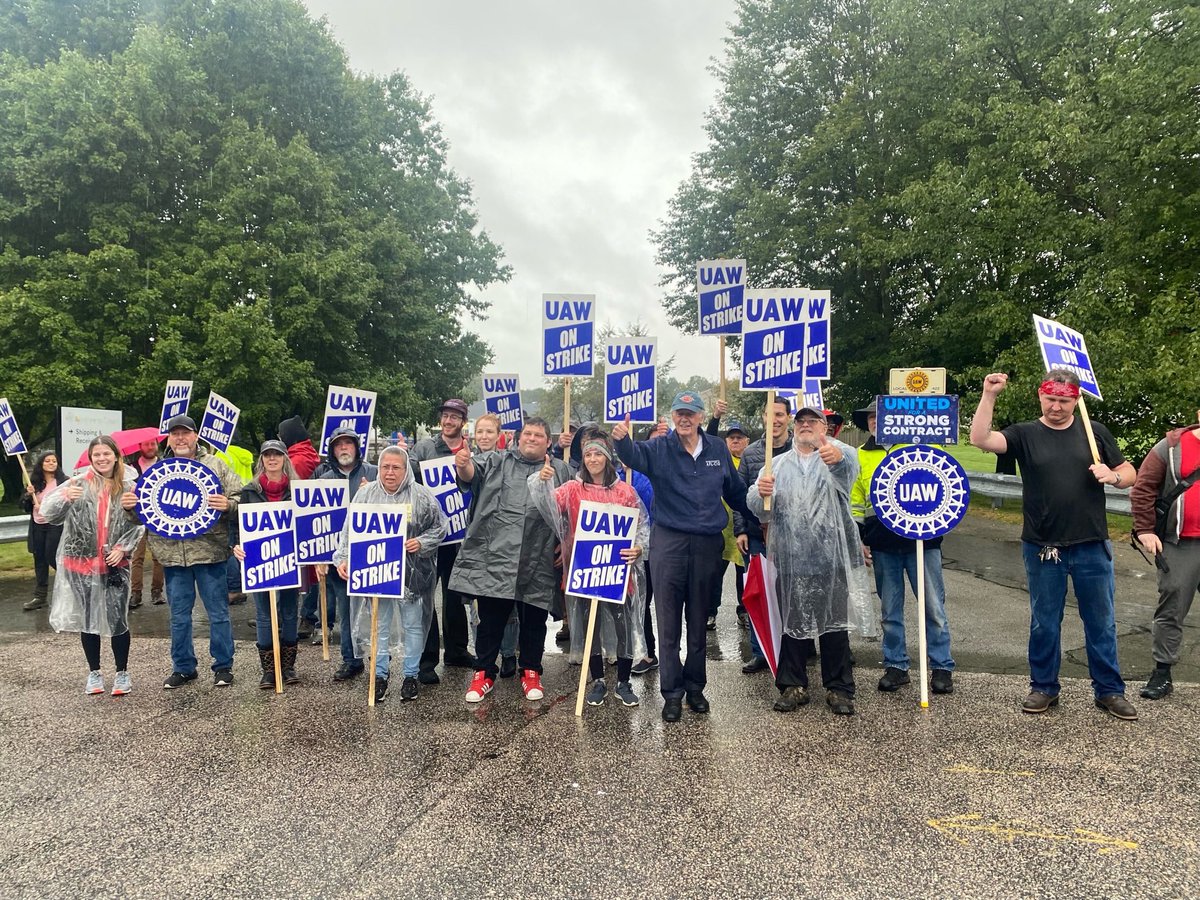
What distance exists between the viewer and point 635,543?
17.4 feet

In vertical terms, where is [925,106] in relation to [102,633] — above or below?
above

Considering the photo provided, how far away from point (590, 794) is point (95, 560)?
3.98 metres

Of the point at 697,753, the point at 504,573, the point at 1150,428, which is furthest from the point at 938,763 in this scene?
the point at 1150,428

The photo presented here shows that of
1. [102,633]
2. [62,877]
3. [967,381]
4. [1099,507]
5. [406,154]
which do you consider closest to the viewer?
[62,877]

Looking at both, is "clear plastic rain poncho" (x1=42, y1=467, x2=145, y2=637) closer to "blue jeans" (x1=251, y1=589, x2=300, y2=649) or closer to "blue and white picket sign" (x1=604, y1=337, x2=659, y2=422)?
"blue jeans" (x1=251, y1=589, x2=300, y2=649)

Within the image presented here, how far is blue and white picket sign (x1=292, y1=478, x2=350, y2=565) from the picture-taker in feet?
19.1

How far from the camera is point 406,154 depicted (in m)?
29.4

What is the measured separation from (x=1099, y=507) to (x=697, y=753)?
2930 millimetres

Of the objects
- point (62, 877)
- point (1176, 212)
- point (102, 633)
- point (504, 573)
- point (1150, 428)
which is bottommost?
point (62, 877)

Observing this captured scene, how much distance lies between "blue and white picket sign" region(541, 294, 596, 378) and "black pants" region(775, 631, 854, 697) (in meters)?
3.07

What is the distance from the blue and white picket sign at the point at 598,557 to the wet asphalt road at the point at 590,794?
814 millimetres

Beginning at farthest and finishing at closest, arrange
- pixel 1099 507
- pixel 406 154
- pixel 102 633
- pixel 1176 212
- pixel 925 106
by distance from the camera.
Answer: pixel 406 154, pixel 925 106, pixel 1176 212, pixel 102 633, pixel 1099 507

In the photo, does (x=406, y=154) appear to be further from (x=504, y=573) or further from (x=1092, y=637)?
(x=1092, y=637)

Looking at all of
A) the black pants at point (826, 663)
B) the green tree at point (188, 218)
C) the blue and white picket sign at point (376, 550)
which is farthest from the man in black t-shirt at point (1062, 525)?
the green tree at point (188, 218)
